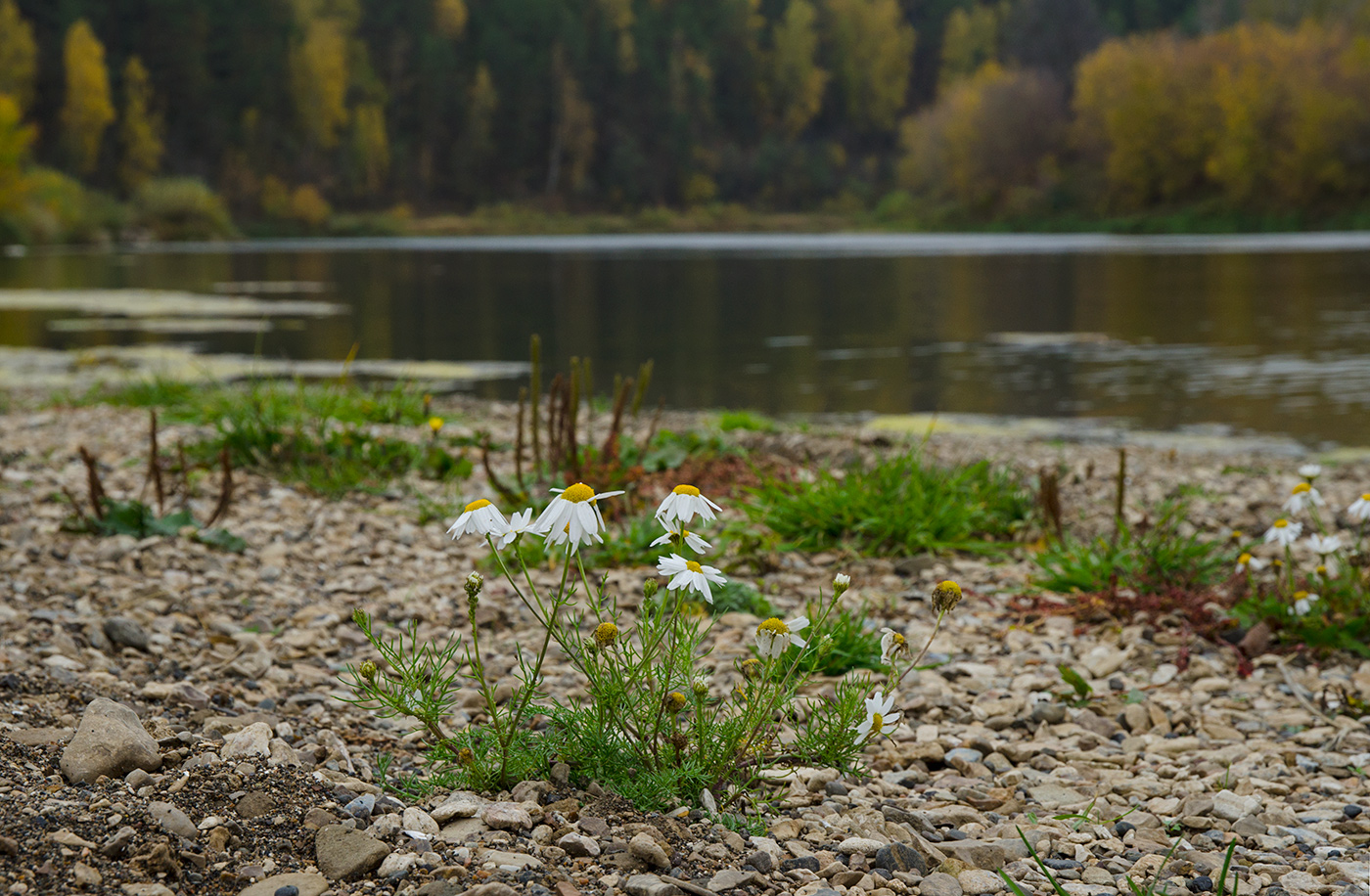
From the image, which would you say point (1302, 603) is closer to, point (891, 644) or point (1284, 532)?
point (1284, 532)

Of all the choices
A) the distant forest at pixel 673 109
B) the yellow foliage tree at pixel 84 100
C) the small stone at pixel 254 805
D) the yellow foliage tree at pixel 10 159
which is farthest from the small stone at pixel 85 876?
the yellow foliage tree at pixel 84 100

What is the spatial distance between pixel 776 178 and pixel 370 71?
31974 mm

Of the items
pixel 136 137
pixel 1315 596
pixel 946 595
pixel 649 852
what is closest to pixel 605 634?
pixel 649 852

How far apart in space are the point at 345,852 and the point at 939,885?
1107mm

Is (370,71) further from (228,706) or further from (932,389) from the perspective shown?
(228,706)

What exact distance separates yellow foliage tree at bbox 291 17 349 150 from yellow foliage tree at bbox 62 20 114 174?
42.3 feet

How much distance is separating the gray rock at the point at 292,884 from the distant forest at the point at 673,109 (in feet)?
170

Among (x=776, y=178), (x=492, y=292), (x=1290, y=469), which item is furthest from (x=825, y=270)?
(x=776, y=178)

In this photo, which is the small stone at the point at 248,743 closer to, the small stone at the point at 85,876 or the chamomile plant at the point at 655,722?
the chamomile plant at the point at 655,722

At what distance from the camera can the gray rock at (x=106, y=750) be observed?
2219 millimetres

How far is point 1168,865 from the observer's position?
7.61 ft

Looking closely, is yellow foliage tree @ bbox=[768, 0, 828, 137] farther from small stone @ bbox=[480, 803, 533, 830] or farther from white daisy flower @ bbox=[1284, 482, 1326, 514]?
small stone @ bbox=[480, 803, 533, 830]

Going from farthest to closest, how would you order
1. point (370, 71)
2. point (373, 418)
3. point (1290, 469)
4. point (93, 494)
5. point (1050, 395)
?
point (370, 71), point (1050, 395), point (1290, 469), point (373, 418), point (93, 494)

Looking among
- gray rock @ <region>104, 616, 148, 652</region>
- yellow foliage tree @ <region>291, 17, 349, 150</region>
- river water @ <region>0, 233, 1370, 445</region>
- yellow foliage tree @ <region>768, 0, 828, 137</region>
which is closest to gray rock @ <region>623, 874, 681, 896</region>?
gray rock @ <region>104, 616, 148, 652</region>
